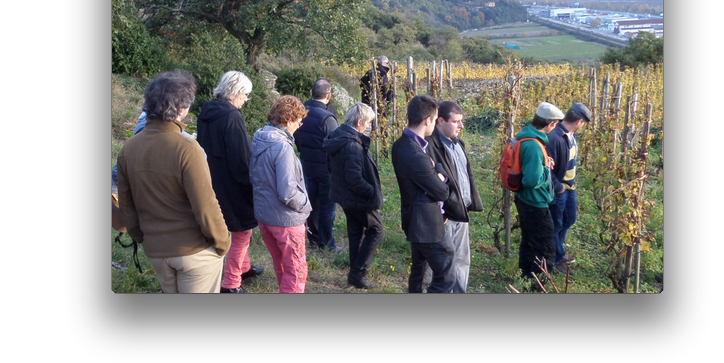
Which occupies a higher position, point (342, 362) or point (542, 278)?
point (542, 278)

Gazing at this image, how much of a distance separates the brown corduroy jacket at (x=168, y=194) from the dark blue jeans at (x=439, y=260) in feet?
4.01

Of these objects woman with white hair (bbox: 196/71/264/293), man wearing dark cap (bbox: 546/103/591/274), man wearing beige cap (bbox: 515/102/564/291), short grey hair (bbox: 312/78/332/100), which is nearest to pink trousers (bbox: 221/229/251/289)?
woman with white hair (bbox: 196/71/264/293)

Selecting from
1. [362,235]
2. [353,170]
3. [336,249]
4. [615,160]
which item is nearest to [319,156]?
[336,249]

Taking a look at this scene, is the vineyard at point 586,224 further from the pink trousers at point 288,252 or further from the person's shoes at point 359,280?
the pink trousers at point 288,252

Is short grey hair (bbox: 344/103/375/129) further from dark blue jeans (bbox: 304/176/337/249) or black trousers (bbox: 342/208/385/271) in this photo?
dark blue jeans (bbox: 304/176/337/249)

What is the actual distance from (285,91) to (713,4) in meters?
8.87

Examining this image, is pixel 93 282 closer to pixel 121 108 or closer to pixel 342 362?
pixel 121 108

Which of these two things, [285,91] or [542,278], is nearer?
[542,278]

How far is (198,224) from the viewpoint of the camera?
286cm

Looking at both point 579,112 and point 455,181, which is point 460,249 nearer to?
point 455,181

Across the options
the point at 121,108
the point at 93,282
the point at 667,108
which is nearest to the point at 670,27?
the point at 667,108

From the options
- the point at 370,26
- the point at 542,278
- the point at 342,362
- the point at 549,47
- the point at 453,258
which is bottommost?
the point at 342,362

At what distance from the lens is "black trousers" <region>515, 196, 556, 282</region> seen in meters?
4.02

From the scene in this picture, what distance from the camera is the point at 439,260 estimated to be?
3.49 metres
